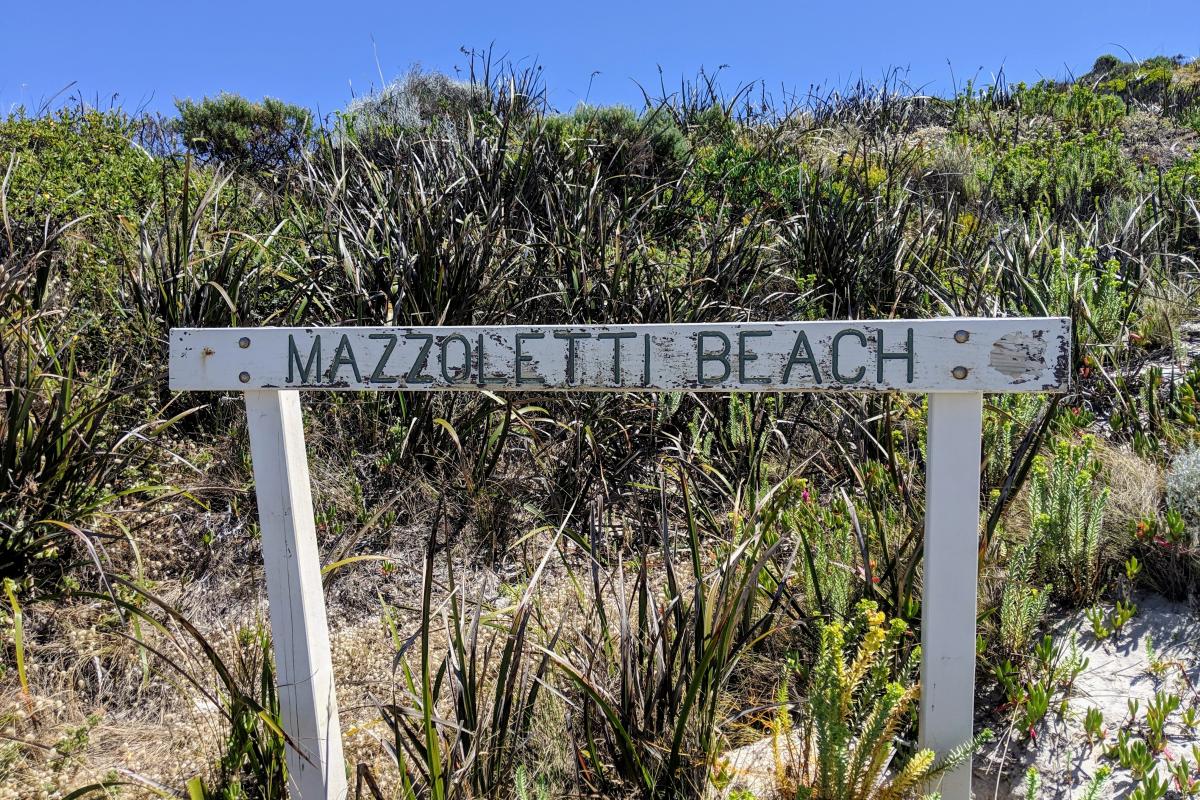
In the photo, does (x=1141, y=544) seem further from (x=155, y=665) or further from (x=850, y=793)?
Result: (x=155, y=665)

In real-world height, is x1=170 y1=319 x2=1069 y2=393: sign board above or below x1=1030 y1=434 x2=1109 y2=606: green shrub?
above

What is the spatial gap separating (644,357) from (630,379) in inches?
2.4

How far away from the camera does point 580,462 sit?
3.90 meters

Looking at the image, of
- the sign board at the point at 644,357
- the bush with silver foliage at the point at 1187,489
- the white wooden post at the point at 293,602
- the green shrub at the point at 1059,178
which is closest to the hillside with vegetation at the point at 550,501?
the bush with silver foliage at the point at 1187,489

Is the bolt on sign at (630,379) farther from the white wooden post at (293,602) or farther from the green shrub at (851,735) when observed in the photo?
the green shrub at (851,735)

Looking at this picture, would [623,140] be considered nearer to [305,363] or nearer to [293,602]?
[305,363]

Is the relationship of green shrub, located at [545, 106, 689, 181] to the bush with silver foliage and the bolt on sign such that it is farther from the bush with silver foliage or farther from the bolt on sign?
the bolt on sign

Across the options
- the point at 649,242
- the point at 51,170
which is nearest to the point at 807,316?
the point at 649,242

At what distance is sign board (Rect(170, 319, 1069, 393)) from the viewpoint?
184cm

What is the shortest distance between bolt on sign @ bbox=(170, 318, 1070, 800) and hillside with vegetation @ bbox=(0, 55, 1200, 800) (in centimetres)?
15

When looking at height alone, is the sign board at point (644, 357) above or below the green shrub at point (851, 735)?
above

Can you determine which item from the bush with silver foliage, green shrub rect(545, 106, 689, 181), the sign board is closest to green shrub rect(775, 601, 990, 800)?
the sign board

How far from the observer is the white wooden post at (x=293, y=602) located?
213cm

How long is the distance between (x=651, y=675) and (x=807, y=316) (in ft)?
11.1
